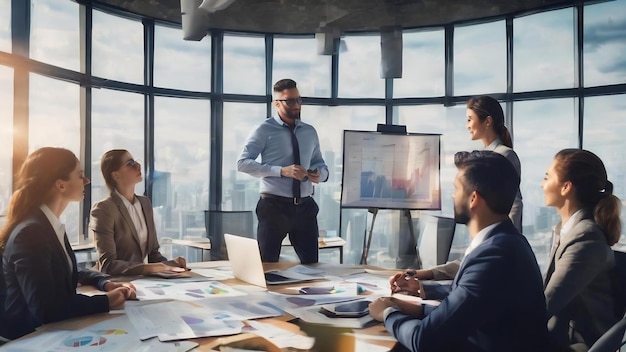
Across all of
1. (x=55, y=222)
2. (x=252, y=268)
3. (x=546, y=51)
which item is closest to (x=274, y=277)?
(x=252, y=268)

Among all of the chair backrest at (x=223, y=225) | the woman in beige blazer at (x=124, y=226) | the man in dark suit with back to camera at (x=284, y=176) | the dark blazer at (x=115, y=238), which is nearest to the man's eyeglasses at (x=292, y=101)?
the man in dark suit with back to camera at (x=284, y=176)

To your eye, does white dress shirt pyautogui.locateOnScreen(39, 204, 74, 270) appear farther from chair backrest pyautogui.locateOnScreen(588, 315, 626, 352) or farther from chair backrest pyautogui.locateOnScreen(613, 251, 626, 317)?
chair backrest pyautogui.locateOnScreen(613, 251, 626, 317)

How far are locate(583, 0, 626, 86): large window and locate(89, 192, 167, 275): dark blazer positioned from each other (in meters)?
2.35

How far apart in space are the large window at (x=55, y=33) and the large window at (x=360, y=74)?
167 centimetres

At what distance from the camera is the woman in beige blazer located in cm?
185

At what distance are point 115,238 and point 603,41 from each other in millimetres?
2628

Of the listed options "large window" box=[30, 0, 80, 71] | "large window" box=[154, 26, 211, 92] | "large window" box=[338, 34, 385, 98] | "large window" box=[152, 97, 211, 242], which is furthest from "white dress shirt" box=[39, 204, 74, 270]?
"large window" box=[338, 34, 385, 98]

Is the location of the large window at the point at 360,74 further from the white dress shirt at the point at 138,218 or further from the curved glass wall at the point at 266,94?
the white dress shirt at the point at 138,218

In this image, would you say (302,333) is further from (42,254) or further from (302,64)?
(302,64)

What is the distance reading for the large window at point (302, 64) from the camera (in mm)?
3053

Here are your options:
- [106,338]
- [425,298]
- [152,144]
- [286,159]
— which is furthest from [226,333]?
[152,144]

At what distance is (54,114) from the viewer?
85.8 inches

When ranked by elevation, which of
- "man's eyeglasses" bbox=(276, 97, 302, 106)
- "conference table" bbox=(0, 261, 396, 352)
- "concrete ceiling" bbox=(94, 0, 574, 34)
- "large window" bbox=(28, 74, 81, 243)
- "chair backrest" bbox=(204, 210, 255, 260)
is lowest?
"conference table" bbox=(0, 261, 396, 352)

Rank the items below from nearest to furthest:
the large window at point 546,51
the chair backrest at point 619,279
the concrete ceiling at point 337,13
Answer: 1. the chair backrest at point 619,279
2. the large window at point 546,51
3. the concrete ceiling at point 337,13
